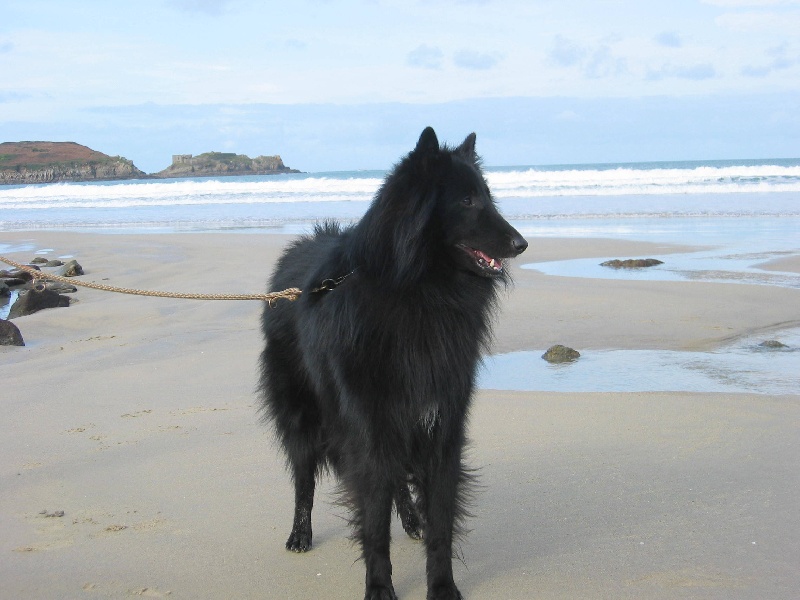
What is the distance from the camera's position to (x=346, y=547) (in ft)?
11.7

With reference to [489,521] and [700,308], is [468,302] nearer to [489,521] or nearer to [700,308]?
[489,521]

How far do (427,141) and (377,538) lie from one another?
1.48 metres

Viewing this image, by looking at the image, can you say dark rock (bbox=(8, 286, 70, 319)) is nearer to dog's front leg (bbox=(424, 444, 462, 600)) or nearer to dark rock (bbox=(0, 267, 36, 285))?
dark rock (bbox=(0, 267, 36, 285))

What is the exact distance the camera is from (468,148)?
3.18m

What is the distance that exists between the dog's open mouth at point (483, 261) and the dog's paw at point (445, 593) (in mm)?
1185

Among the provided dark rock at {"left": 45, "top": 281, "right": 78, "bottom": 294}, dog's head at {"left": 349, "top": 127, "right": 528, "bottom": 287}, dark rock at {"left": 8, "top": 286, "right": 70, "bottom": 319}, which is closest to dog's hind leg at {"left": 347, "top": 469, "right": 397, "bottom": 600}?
dog's head at {"left": 349, "top": 127, "right": 528, "bottom": 287}

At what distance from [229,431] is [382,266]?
2.41 meters

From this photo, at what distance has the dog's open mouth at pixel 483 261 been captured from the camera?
9.47ft

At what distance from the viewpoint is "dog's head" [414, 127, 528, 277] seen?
113 inches

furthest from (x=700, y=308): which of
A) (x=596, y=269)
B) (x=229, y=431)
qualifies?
(x=229, y=431)

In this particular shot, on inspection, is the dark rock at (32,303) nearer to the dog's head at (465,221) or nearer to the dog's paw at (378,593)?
the dog's paw at (378,593)

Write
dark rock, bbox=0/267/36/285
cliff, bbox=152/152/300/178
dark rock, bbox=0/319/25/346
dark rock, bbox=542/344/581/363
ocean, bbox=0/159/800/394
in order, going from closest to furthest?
ocean, bbox=0/159/800/394
dark rock, bbox=542/344/581/363
dark rock, bbox=0/319/25/346
dark rock, bbox=0/267/36/285
cliff, bbox=152/152/300/178

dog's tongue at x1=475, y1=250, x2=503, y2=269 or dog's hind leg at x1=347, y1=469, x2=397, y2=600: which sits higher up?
dog's tongue at x1=475, y1=250, x2=503, y2=269

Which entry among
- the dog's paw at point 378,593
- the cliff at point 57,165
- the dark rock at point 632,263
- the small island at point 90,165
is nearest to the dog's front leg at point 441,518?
the dog's paw at point 378,593
